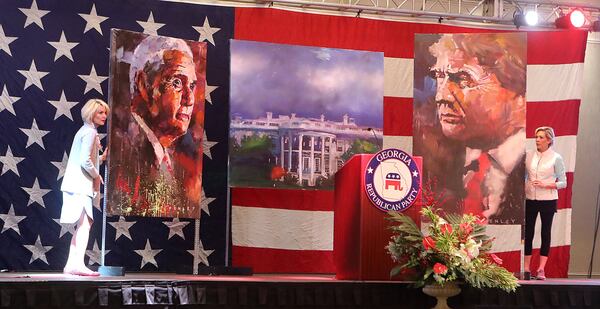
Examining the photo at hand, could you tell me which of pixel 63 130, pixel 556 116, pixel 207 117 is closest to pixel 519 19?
pixel 556 116

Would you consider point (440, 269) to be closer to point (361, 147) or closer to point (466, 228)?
point (466, 228)

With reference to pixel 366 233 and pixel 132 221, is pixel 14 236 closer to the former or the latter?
pixel 132 221

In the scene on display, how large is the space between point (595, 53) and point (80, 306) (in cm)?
771

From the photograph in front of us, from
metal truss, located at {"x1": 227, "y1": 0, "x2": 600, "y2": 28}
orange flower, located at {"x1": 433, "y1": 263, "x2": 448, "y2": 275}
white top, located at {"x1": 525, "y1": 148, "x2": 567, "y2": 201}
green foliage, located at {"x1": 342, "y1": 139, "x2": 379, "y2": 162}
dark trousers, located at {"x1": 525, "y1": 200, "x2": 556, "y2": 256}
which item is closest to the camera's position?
orange flower, located at {"x1": 433, "y1": 263, "x2": 448, "y2": 275}

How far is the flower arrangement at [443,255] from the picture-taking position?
19.4 feet

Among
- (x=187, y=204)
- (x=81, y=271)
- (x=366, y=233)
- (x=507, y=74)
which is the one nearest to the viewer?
(x=366, y=233)

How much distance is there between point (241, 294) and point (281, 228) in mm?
3468

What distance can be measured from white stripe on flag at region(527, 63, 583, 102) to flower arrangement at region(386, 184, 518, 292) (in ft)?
14.8

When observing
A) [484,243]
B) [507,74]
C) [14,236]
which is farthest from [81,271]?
[507,74]

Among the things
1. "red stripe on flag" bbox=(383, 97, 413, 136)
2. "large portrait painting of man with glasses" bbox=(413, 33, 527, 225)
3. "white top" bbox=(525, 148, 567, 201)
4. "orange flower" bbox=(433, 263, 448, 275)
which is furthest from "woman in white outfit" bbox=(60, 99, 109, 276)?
"white top" bbox=(525, 148, 567, 201)

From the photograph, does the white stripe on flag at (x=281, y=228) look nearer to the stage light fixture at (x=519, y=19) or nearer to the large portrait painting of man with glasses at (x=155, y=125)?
the large portrait painting of man with glasses at (x=155, y=125)

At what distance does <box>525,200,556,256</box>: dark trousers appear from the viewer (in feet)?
27.0

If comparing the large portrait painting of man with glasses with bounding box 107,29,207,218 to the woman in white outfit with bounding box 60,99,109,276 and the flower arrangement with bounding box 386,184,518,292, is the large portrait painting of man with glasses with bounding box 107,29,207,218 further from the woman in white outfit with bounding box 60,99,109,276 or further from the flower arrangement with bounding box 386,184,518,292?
the flower arrangement with bounding box 386,184,518,292

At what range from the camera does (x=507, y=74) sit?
27.7 feet
